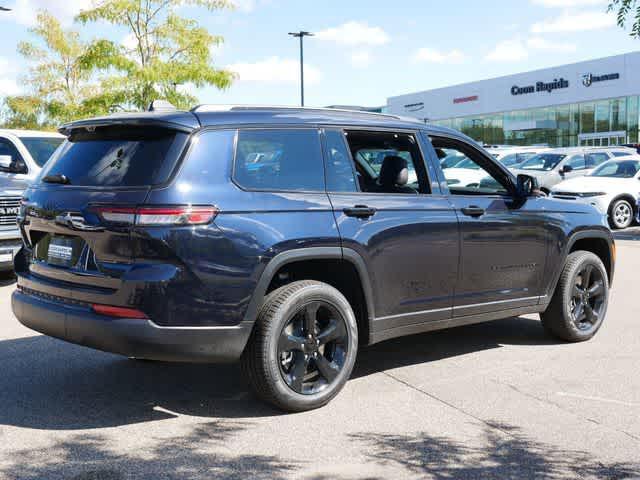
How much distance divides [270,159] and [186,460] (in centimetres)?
182

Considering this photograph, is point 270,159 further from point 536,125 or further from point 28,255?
point 536,125

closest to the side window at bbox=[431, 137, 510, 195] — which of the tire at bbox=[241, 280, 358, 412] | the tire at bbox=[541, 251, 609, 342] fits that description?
the tire at bbox=[541, 251, 609, 342]

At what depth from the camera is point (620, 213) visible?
18.4m

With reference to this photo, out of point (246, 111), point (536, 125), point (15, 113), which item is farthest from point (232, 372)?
point (536, 125)

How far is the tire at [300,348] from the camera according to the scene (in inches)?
188

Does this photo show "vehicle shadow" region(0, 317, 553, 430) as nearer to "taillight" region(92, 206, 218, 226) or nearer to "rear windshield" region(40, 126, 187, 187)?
"taillight" region(92, 206, 218, 226)

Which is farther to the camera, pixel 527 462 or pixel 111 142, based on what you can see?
pixel 111 142

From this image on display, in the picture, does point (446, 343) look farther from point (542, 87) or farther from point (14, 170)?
point (542, 87)

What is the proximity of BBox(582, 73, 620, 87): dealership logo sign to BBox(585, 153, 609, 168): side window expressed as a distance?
3423 cm

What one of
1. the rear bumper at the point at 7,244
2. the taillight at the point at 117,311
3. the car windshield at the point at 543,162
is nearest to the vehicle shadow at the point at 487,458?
the taillight at the point at 117,311

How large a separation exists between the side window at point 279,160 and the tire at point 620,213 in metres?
14.5

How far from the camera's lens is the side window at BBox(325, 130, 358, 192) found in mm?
5258

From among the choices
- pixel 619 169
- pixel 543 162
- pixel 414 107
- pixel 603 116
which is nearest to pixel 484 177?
Result: pixel 619 169

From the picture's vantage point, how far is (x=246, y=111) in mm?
5055
